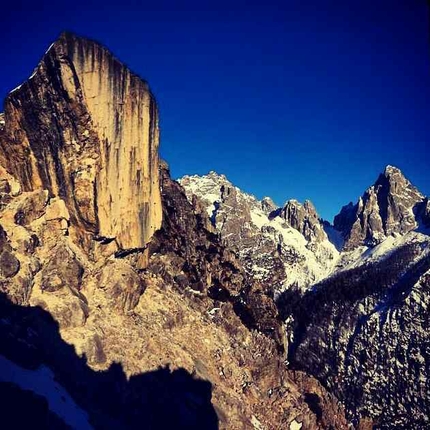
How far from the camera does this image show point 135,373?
6044 centimetres

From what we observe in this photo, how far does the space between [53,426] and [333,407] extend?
79112 mm

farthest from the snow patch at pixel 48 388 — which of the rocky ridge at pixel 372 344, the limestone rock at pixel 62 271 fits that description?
the rocky ridge at pixel 372 344

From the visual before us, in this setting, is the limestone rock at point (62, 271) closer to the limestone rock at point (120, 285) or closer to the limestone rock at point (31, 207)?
the limestone rock at point (120, 285)

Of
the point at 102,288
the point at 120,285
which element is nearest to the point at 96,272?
the point at 102,288

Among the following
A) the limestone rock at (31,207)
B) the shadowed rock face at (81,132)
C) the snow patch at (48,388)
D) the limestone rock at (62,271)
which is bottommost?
the snow patch at (48,388)

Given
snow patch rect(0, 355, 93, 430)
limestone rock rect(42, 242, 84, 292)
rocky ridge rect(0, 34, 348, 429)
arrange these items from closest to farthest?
snow patch rect(0, 355, 93, 430)
rocky ridge rect(0, 34, 348, 429)
limestone rock rect(42, 242, 84, 292)

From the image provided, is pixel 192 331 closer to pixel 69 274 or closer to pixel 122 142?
pixel 69 274

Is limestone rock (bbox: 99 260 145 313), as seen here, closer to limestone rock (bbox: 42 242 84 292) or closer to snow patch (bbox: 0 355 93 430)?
limestone rock (bbox: 42 242 84 292)

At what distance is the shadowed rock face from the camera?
59069 mm

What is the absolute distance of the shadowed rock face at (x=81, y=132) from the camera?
59.1 metres

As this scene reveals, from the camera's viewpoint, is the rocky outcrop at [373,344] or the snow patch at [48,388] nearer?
the snow patch at [48,388]

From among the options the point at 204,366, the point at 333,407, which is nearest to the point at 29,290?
the point at 204,366

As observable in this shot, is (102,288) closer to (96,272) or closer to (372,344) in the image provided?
(96,272)

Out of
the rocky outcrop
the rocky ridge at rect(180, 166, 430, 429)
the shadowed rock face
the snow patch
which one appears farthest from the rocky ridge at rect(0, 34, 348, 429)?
the rocky outcrop
